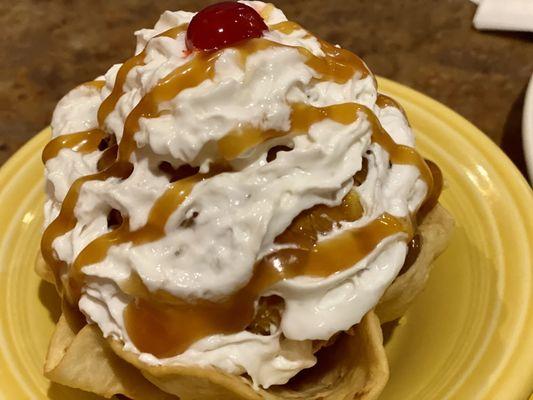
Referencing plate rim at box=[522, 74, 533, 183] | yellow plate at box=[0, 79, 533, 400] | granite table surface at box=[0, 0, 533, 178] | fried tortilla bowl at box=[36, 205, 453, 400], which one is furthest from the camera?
granite table surface at box=[0, 0, 533, 178]

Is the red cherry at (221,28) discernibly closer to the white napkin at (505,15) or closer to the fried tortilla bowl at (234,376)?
the fried tortilla bowl at (234,376)

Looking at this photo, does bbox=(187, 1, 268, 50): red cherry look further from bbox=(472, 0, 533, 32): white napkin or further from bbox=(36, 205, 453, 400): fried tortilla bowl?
bbox=(472, 0, 533, 32): white napkin

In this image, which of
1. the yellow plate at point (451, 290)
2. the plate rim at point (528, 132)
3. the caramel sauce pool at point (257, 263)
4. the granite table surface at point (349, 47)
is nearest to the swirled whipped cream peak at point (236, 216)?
the caramel sauce pool at point (257, 263)

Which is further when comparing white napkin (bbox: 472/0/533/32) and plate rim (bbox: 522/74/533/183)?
white napkin (bbox: 472/0/533/32)

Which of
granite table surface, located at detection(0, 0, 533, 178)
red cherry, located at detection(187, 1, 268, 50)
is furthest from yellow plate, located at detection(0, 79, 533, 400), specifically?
red cherry, located at detection(187, 1, 268, 50)

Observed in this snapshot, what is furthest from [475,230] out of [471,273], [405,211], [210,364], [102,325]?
[102,325]
